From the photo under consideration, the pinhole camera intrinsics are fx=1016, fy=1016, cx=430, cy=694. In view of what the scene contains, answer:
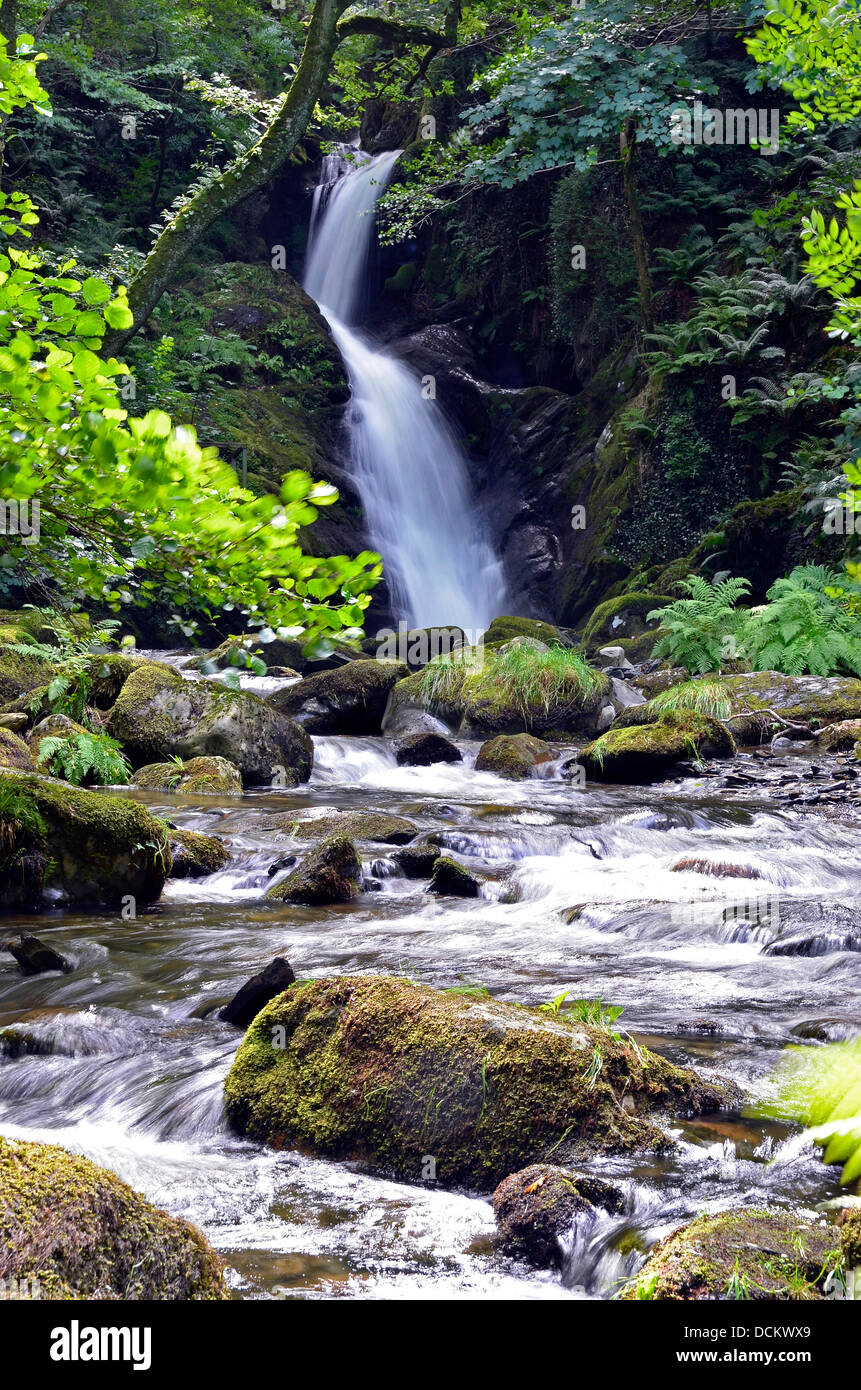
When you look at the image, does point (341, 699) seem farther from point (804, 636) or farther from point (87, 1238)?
point (87, 1238)

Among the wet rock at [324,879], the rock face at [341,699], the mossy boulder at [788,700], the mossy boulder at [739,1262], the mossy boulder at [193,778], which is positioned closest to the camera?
the mossy boulder at [739,1262]

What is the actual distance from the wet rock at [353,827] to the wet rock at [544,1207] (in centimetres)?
555

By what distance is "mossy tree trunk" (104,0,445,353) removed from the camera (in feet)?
30.8

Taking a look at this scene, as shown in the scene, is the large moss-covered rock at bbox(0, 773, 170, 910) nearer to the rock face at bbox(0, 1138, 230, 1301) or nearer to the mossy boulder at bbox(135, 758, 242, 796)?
the mossy boulder at bbox(135, 758, 242, 796)

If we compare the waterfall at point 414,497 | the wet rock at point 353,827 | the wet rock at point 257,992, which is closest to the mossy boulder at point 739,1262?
the wet rock at point 257,992

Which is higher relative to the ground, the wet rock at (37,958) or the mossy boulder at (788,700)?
the mossy boulder at (788,700)

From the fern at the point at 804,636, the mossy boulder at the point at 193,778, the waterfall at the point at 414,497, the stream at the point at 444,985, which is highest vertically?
the waterfall at the point at 414,497

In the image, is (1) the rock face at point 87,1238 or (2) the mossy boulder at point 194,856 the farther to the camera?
(2) the mossy boulder at point 194,856

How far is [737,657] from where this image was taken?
15.2 metres

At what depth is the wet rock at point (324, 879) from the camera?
283 inches

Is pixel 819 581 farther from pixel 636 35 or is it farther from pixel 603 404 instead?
pixel 636 35

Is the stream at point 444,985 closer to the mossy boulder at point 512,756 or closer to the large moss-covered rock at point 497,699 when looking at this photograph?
the mossy boulder at point 512,756

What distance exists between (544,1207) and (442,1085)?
23.9 inches
